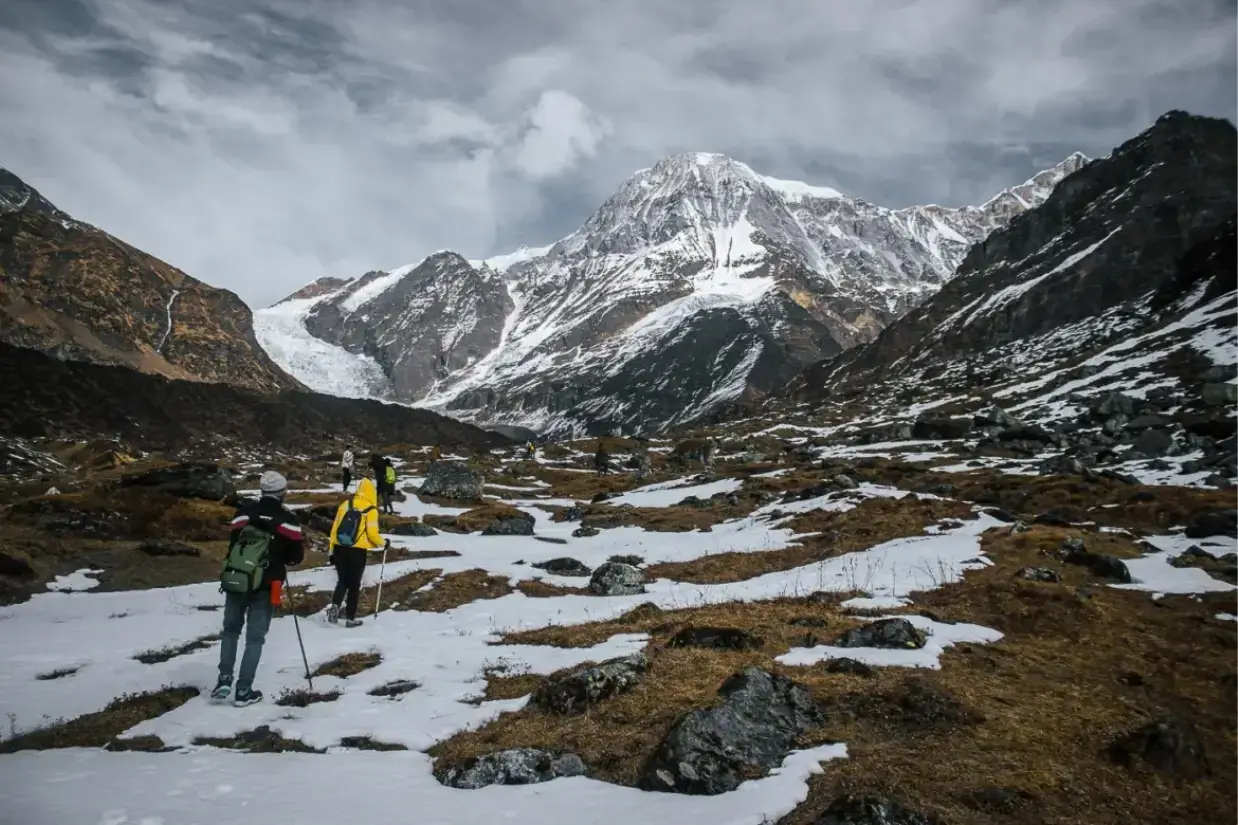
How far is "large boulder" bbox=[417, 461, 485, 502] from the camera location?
48.2 metres

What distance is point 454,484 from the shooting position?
4872cm

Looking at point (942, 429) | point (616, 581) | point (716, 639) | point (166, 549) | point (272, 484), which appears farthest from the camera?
point (942, 429)

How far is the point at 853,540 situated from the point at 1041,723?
1674 centimetres

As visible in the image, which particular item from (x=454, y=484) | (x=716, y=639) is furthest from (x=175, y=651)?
(x=454, y=484)

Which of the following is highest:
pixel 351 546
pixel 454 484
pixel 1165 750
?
pixel 454 484

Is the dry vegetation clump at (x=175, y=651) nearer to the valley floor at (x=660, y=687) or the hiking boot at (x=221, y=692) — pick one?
the valley floor at (x=660, y=687)

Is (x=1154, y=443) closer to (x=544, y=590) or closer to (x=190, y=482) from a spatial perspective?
(x=544, y=590)

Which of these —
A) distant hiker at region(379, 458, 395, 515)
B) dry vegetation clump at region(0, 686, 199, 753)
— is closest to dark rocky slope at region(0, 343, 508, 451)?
distant hiker at region(379, 458, 395, 515)

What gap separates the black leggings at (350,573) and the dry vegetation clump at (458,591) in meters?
2.01

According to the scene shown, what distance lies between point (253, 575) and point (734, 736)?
25.8 ft

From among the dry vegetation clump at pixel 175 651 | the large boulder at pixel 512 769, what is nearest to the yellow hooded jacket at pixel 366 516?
the dry vegetation clump at pixel 175 651

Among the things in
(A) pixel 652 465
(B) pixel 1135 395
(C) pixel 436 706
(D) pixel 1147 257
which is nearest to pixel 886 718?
(C) pixel 436 706

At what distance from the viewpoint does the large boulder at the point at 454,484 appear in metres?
48.2

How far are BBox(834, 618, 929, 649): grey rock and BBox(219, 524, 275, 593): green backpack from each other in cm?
964
